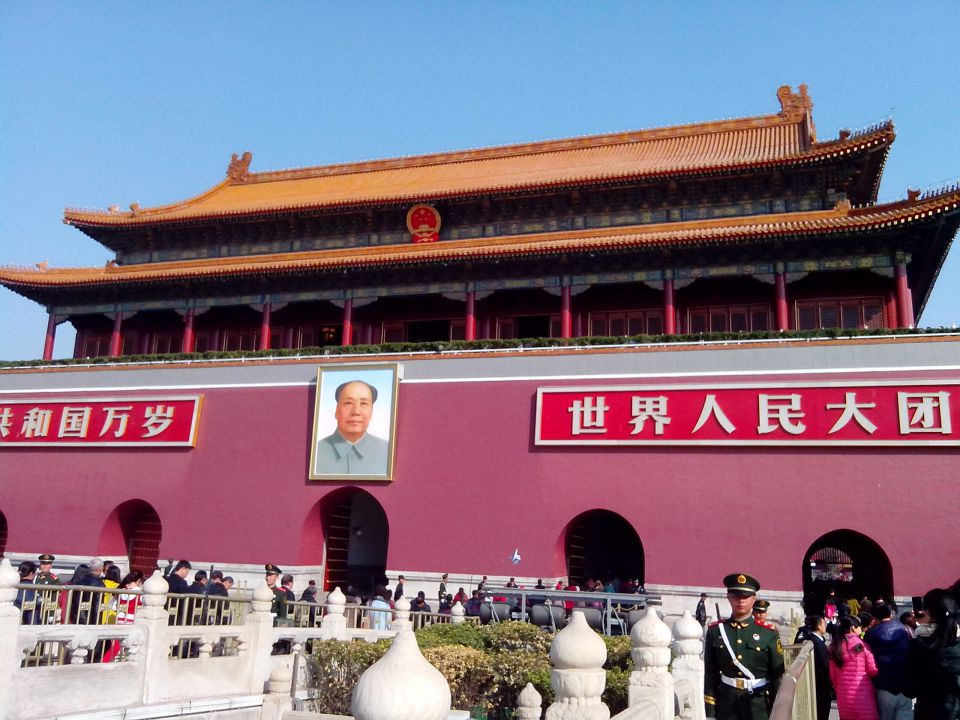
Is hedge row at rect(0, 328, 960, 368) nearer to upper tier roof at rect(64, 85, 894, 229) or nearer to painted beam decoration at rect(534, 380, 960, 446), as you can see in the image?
painted beam decoration at rect(534, 380, 960, 446)

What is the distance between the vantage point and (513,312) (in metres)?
19.4

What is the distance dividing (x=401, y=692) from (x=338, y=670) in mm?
6535

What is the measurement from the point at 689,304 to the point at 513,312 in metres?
3.87

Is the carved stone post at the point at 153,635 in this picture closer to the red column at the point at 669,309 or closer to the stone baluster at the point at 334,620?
the stone baluster at the point at 334,620

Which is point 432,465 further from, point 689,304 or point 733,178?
point 733,178

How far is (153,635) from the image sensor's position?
25.6ft

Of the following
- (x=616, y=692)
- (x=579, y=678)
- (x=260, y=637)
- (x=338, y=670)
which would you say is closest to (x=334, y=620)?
(x=260, y=637)

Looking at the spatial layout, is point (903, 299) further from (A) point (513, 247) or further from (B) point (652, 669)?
(B) point (652, 669)

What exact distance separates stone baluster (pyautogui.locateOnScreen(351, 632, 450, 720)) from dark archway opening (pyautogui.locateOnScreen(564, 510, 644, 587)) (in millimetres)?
14017

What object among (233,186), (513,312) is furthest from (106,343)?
(513,312)

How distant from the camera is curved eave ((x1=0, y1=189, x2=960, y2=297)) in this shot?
50.5ft

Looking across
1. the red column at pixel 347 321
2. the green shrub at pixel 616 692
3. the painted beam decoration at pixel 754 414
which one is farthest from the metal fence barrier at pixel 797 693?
the red column at pixel 347 321

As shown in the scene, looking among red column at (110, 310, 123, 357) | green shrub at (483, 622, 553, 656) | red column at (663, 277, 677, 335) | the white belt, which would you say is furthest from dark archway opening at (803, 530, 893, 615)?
red column at (110, 310, 123, 357)

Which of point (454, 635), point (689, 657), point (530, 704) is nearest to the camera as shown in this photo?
point (530, 704)
